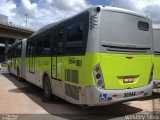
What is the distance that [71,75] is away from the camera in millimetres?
8570

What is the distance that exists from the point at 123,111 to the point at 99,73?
198 cm

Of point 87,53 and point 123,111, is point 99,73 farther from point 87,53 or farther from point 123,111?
point 123,111

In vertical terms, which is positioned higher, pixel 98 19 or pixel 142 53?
pixel 98 19

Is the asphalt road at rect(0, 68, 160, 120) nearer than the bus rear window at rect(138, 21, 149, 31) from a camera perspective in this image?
Yes

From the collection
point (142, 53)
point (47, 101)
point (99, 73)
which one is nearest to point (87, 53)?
point (99, 73)

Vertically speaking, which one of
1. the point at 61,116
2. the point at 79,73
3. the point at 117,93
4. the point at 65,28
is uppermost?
the point at 65,28

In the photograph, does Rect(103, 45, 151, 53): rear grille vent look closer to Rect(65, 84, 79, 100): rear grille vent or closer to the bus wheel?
Rect(65, 84, 79, 100): rear grille vent

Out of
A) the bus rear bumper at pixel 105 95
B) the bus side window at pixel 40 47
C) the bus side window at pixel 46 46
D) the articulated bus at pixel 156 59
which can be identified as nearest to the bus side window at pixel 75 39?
the bus rear bumper at pixel 105 95

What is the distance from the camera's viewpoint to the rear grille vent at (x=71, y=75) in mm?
8227

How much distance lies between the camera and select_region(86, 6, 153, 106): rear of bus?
24.9 ft

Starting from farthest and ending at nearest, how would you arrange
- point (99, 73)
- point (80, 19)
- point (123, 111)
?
point (123, 111) → point (80, 19) → point (99, 73)

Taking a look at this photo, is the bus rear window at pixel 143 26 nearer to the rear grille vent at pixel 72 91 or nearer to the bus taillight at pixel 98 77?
the bus taillight at pixel 98 77

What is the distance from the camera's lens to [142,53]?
8.57 metres

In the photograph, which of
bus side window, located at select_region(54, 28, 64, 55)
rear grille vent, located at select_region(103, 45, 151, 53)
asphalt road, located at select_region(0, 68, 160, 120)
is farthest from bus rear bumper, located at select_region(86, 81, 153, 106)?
bus side window, located at select_region(54, 28, 64, 55)
